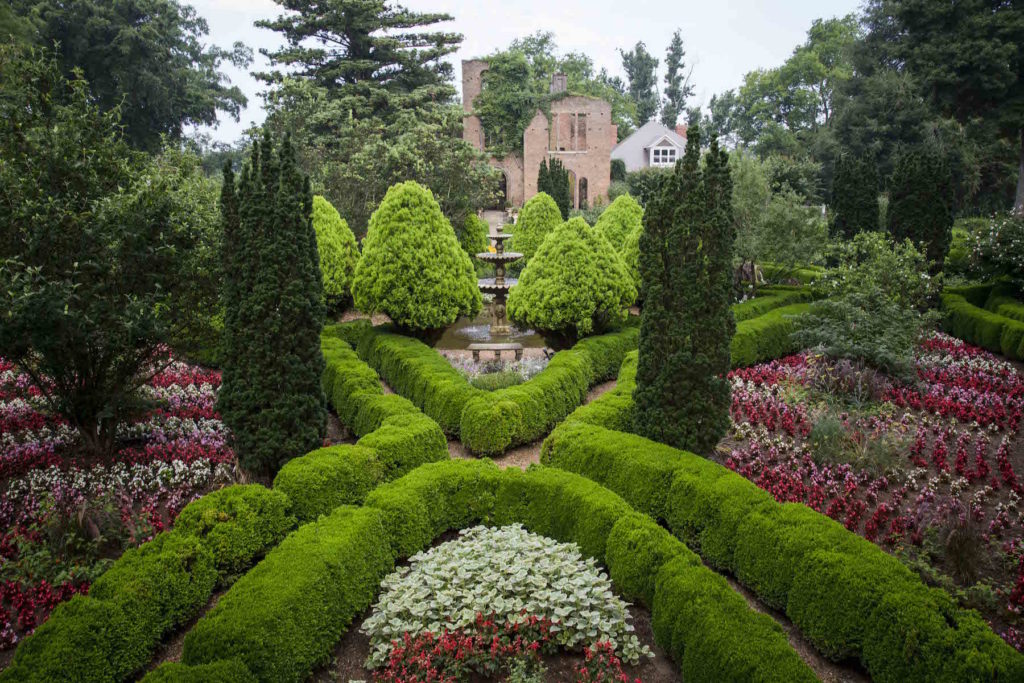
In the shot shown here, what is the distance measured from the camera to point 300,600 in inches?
197

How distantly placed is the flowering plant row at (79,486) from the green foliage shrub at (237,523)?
899 millimetres

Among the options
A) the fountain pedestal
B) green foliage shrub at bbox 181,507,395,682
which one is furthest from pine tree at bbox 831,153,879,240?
green foliage shrub at bbox 181,507,395,682

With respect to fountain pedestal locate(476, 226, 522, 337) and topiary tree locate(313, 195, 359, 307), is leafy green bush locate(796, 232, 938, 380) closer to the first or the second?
fountain pedestal locate(476, 226, 522, 337)

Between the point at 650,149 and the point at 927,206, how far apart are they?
28525 millimetres

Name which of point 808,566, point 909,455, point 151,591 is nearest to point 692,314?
point 808,566

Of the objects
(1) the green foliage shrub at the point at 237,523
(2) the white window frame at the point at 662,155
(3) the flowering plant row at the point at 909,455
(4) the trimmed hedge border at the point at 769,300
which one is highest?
(2) the white window frame at the point at 662,155

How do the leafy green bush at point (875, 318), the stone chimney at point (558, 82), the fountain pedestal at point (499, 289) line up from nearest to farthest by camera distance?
the leafy green bush at point (875, 318)
the fountain pedestal at point (499, 289)
the stone chimney at point (558, 82)

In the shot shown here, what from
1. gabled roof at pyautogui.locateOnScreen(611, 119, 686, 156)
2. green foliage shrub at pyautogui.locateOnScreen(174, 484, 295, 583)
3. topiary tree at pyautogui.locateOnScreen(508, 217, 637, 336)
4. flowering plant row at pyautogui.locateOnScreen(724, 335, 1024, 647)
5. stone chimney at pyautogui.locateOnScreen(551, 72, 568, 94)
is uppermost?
stone chimney at pyautogui.locateOnScreen(551, 72, 568, 94)

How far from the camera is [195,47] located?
4525 centimetres

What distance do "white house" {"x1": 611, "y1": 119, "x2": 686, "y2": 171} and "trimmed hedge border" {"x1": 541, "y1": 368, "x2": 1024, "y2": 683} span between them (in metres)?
40.0

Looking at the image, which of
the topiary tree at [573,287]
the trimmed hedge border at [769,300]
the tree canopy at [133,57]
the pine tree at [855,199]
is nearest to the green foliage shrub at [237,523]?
the topiary tree at [573,287]

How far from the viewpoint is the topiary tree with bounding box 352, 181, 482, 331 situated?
41.9 feet

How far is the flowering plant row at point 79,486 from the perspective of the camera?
19.2ft

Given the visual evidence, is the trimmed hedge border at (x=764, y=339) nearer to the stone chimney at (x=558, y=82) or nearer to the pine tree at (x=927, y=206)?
the pine tree at (x=927, y=206)
